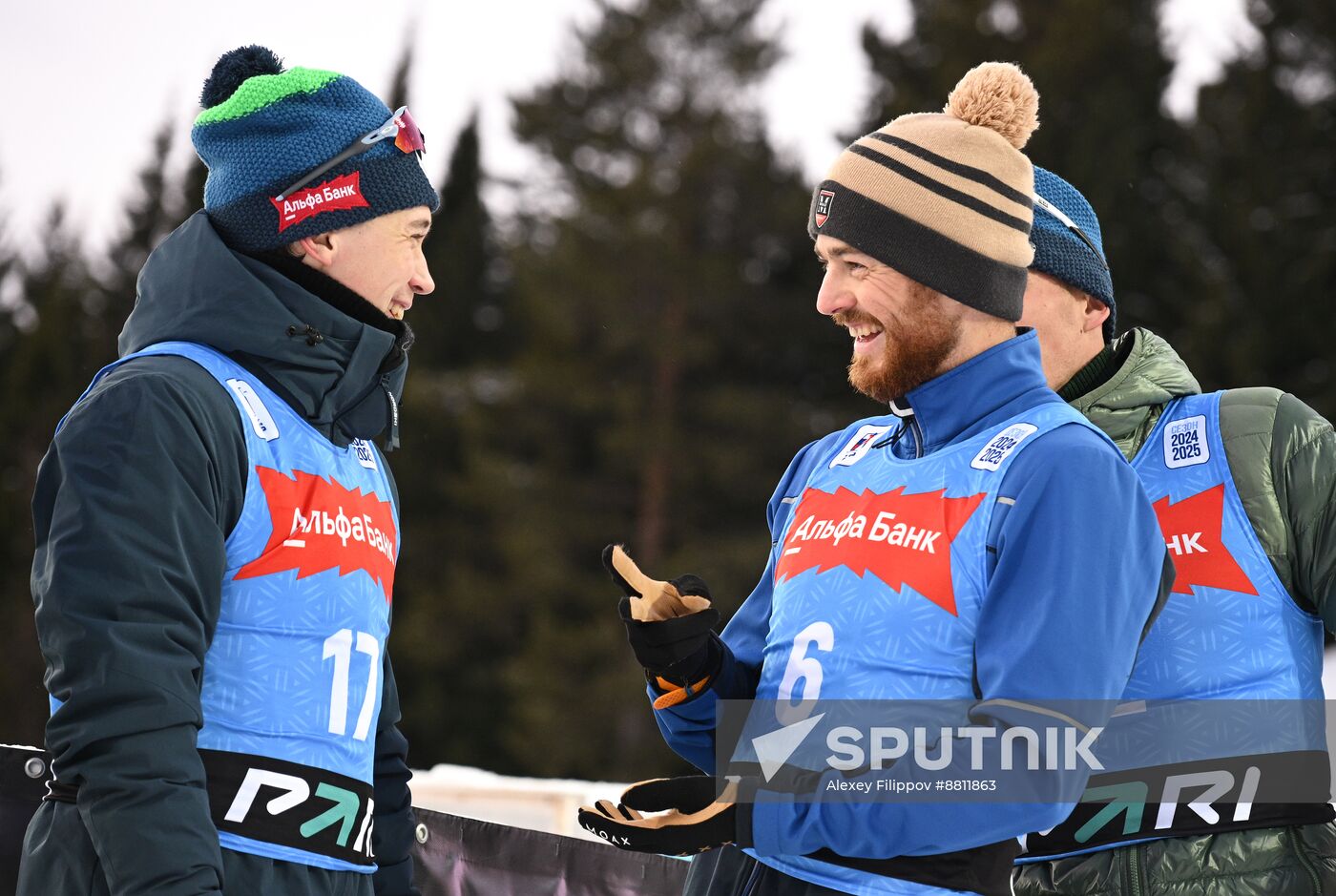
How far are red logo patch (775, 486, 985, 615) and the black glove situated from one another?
20cm

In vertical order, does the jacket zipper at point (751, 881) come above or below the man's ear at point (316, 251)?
below

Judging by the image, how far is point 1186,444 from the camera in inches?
121

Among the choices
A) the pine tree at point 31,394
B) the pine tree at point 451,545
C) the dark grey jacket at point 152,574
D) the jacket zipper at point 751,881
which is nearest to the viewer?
the dark grey jacket at point 152,574

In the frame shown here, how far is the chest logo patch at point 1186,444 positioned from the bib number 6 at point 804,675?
1004 millimetres

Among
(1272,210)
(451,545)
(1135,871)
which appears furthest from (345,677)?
(451,545)

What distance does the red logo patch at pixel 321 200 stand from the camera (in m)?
2.83

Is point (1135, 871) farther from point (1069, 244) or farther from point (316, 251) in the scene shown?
point (316, 251)

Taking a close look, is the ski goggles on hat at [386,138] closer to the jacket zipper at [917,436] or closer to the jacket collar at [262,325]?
the jacket collar at [262,325]

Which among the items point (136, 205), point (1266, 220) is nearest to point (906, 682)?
point (1266, 220)

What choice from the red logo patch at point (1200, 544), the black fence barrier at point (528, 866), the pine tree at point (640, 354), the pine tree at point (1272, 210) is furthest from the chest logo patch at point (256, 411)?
the pine tree at point (640, 354)

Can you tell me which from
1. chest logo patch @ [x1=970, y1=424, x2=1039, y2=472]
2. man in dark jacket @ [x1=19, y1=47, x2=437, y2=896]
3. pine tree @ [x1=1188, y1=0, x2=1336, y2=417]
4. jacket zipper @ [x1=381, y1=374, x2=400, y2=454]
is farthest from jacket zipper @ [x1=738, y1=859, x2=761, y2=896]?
pine tree @ [x1=1188, y1=0, x2=1336, y2=417]

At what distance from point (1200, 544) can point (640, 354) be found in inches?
874

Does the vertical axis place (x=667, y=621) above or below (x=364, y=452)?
below

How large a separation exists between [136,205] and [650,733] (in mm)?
19559
